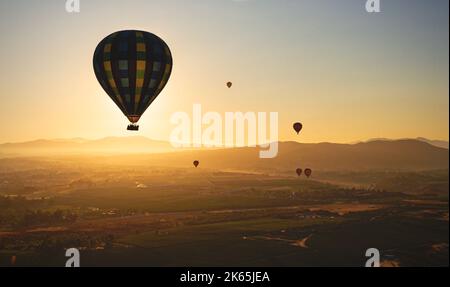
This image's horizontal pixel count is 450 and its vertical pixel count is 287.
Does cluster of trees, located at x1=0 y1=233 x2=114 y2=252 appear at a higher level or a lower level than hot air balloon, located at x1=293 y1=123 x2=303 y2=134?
lower

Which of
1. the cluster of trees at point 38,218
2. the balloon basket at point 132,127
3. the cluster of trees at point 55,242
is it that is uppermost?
the balloon basket at point 132,127

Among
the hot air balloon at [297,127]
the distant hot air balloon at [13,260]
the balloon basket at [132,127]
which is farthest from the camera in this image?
the distant hot air balloon at [13,260]

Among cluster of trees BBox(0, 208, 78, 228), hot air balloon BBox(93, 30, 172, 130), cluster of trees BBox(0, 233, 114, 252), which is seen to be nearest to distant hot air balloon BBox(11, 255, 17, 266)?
cluster of trees BBox(0, 233, 114, 252)

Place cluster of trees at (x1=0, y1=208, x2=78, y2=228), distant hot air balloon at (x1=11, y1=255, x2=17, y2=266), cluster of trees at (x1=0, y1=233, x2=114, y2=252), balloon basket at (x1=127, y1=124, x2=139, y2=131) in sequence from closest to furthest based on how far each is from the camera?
1. balloon basket at (x1=127, y1=124, x2=139, y2=131)
2. distant hot air balloon at (x1=11, y1=255, x2=17, y2=266)
3. cluster of trees at (x1=0, y1=233, x2=114, y2=252)
4. cluster of trees at (x1=0, y1=208, x2=78, y2=228)

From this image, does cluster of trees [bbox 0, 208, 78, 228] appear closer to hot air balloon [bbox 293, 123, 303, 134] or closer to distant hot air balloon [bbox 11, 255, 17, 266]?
distant hot air balloon [bbox 11, 255, 17, 266]

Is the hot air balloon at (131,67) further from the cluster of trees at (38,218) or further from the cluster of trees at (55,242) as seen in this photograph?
the cluster of trees at (38,218)

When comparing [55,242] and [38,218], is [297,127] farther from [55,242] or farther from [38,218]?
[38,218]

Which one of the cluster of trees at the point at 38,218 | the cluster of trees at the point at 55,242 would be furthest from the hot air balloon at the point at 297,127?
the cluster of trees at the point at 38,218

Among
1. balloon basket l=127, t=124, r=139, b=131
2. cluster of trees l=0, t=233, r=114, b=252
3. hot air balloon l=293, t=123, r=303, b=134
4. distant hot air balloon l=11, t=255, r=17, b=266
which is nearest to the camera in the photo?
balloon basket l=127, t=124, r=139, b=131

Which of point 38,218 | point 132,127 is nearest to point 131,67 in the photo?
point 132,127
